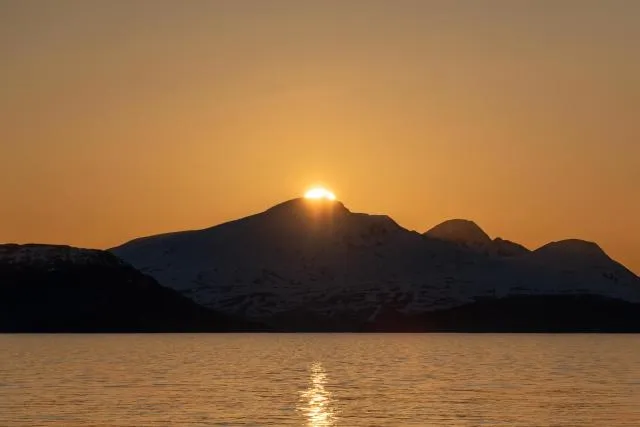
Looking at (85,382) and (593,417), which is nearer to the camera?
(593,417)

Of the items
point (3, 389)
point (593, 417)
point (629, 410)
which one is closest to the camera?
point (593, 417)

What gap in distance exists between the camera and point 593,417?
105m

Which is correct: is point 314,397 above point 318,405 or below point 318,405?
above

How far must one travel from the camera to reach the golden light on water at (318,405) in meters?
101

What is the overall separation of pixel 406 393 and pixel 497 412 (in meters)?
25.5

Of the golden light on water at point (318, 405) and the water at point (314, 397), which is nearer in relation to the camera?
the water at point (314, 397)

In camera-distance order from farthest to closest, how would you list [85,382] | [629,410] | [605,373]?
[605,373] → [85,382] → [629,410]

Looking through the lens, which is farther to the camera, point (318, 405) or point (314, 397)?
point (314, 397)

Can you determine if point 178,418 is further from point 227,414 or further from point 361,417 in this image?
point 361,417

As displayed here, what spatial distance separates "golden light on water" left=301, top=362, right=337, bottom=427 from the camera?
333 feet

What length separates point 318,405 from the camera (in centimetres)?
11731

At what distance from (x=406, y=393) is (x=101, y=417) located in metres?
41.9

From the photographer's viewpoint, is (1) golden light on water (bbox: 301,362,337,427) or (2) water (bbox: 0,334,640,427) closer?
(2) water (bbox: 0,334,640,427)

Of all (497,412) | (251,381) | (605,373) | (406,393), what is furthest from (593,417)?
(605,373)
